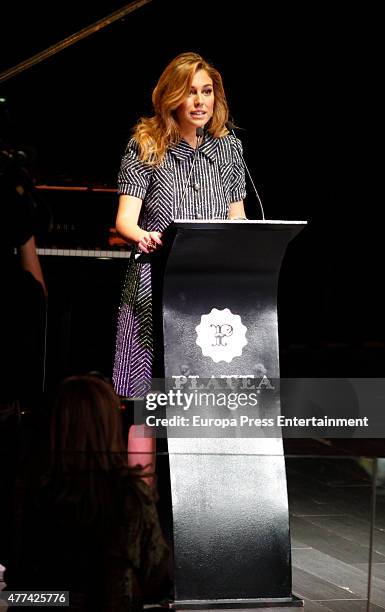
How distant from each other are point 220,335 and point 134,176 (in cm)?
61

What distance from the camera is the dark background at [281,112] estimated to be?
6.91 metres

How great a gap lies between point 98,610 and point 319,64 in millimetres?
6302

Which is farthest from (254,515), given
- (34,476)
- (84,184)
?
(84,184)

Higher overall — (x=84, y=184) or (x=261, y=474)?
(x=84, y=184)

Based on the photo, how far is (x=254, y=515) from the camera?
2.76 metres

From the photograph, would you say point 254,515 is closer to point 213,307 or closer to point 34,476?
point 213,307

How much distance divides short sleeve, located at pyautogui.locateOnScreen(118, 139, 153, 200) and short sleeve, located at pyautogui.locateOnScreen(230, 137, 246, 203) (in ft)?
0.93

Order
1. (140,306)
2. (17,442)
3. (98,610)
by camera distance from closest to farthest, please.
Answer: (98,610) → (17,442) → (140,306)

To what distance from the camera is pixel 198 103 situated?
3.08 m

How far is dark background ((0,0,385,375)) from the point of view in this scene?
22.7ft

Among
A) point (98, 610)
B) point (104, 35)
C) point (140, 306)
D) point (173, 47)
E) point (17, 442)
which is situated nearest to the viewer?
point (98, 610)

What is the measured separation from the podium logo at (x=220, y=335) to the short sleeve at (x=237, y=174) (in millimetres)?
607

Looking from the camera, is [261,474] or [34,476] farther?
[261,474]

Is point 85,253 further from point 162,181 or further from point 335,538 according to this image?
point 162,181
